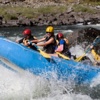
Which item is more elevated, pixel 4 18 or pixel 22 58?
pixel 22 58

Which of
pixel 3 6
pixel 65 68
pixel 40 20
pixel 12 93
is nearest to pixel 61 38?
pixel 65 68

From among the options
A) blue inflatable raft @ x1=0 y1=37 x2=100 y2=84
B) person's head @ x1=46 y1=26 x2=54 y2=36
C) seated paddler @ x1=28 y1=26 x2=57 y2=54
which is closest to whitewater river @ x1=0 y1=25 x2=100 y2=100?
blue inflatable raft @ x1=0 y1=37 x2=100 y2=84

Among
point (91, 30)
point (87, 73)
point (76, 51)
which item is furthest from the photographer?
point (91, 30)

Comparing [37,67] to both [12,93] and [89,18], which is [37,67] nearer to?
[12,93]

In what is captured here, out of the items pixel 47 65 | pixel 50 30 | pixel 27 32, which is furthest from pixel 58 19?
pixel 47 65

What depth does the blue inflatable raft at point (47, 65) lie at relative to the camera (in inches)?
409

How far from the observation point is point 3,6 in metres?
41.0

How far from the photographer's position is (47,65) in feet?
34.7

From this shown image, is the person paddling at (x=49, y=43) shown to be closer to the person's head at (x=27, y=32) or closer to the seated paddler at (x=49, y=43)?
the seated paddler at (x=49, y=43)

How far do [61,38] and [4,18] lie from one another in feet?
79.8

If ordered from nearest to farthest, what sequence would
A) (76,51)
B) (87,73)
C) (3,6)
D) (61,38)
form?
(87,73), (61,38), (76,51), (3,6)

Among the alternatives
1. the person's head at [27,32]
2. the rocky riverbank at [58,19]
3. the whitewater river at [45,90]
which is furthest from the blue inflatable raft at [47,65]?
the rocky riverbank at [58,19]

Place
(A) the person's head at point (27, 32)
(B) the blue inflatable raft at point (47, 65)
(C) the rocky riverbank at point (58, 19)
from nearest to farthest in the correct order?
(B) the blue inflatable raft at point (47, 65), (A) the person's head at point (27, 32), (C) the rocky riverbank at point (58, 19)

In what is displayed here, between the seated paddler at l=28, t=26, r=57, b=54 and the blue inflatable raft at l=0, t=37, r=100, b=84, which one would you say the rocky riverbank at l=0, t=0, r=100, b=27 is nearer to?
the seated paddler at l=28, t=26, r=57, b=54
